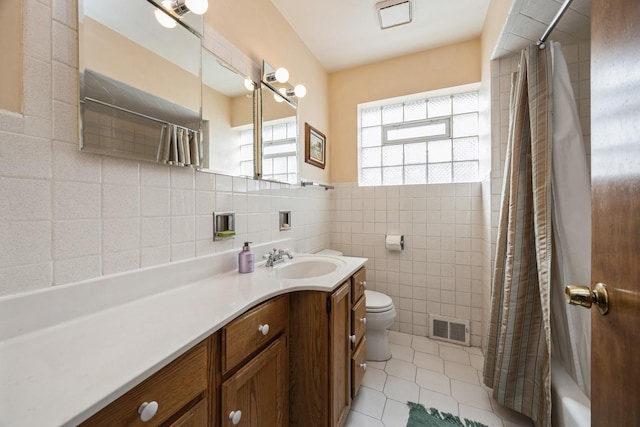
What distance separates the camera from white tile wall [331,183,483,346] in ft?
6.89

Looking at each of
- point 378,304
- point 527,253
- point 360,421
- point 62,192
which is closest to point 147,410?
point 62,192

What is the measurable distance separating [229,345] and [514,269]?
141 cm

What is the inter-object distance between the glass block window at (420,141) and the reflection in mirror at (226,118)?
1.35m

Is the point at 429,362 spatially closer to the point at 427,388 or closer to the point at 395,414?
the point at 427,388

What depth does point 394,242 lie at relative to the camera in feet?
7.43

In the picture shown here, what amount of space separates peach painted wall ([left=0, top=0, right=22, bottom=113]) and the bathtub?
215cm

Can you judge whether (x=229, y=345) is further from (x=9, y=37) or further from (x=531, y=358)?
(x=531, y=358)

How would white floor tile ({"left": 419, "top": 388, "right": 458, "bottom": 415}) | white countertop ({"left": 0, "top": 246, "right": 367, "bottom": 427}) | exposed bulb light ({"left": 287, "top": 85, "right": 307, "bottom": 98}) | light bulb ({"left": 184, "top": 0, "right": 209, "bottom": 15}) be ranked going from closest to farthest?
1. white countertop ({"left": 0, "top": 246, "right": 367, "bottom": 427})
2. light bulb ({"left": 184, "top": 0, "right": 209, "bottom": 15})
3. white floor tile ({"left": 419, "top": 388, "right": 458, "bottom": 415})
4. exposed bulb light ({"left": 287, "top": 85, "right": 307, "bottom": 98})

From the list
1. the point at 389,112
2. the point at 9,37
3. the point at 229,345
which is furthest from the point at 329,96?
the point at 229,345

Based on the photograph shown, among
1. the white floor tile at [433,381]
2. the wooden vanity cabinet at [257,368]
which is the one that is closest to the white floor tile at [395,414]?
the white floor tile at [433,381]

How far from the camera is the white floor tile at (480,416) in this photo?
1345 millimetres

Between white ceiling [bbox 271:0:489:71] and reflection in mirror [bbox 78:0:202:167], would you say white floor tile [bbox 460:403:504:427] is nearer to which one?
reflection in mirror [bbox 78:0:202:167]

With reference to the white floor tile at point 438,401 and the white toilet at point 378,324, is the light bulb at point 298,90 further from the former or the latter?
the white floor tile at point 438,401

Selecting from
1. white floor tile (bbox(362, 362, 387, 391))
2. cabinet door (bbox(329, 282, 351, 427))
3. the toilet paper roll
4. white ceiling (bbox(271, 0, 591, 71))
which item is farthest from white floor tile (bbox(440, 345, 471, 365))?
white ceiling (bbox(271, 0, 591, 71))
